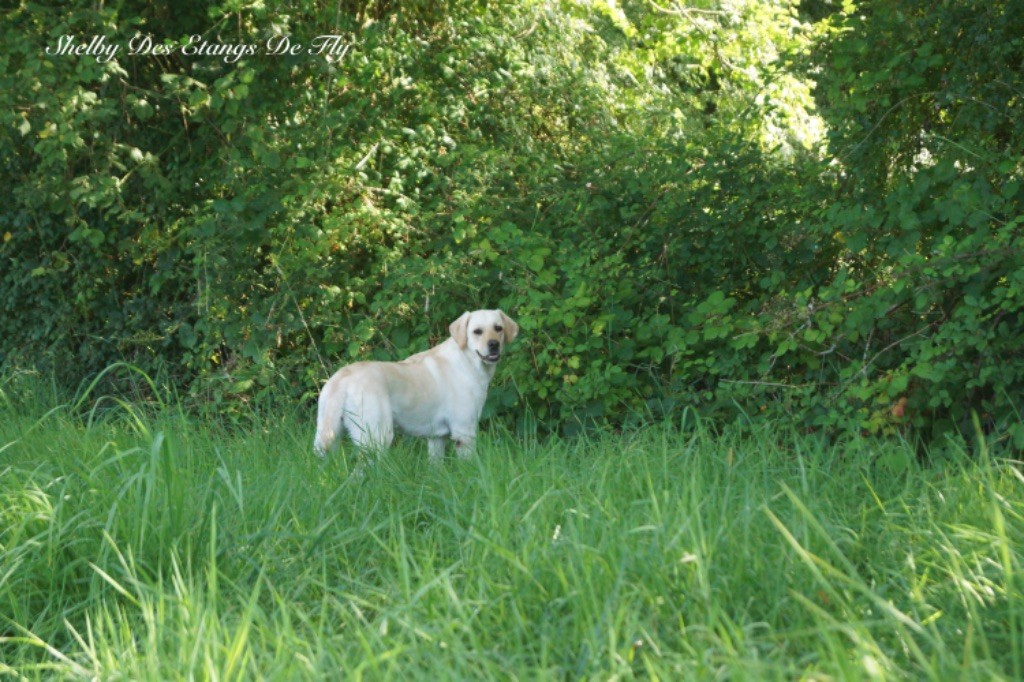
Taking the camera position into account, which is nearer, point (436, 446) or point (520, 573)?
point (520, 573)

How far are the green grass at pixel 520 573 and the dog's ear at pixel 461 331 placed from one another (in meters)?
1.72

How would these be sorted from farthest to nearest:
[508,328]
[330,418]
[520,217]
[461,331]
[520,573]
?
[520,217]
[508,328]
[461,331]
[330,418]
[520,573]

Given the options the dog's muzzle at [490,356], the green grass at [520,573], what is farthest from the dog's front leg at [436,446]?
the green grass at [520,573]

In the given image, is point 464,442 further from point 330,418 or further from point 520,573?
point 520,573

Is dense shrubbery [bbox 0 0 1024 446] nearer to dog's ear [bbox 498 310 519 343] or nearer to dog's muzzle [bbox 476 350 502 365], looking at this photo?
dog's ear [bbox 498 310 519 343]

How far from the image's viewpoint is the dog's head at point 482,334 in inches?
262

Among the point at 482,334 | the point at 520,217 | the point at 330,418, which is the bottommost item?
the point at 330,418

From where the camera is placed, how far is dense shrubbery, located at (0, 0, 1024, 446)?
6.05 metres

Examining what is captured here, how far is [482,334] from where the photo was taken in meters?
6.68

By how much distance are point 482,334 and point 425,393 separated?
49 cm

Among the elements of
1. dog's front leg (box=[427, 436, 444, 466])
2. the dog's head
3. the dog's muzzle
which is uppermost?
the dog's head

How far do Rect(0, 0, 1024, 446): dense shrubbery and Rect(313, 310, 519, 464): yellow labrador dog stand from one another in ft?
1.59

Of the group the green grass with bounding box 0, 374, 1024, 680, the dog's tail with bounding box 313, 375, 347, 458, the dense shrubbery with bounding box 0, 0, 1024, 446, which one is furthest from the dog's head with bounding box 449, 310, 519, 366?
the green grass with bounding box 0, 374, 1024, 680

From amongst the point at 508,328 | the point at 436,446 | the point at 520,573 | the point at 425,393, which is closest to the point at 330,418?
the point at 425,393
